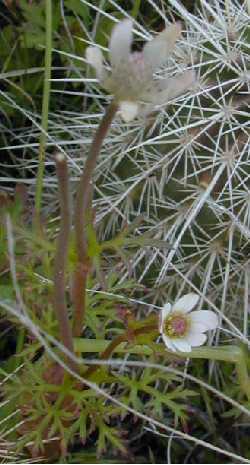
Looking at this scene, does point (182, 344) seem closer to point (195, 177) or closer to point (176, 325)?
point (176, 325)

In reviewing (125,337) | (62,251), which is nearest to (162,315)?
(125,337)

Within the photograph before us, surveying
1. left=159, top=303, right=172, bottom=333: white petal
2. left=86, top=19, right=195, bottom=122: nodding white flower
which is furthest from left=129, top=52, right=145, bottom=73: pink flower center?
left=159, top=303, right=172, bottom=333: white petal

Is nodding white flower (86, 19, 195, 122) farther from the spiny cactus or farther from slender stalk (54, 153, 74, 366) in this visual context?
the spiny cactus

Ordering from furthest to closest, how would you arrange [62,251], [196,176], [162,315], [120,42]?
1. [196,176]
2. [162,315]
3. [62,251]
4. [120,42]

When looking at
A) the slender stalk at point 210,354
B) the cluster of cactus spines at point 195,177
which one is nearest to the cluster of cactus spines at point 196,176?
the cluster of cactus spines at point 195,177

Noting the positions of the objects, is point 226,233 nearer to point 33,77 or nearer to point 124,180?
point 124,180
